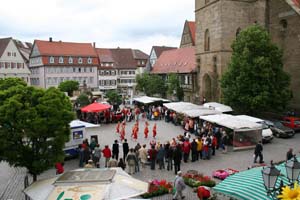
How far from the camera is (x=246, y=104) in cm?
2442

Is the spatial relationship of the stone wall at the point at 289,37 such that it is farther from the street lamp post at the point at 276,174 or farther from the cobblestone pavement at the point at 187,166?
the street lamp post at the point at 276,174

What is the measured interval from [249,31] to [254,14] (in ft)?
26.5

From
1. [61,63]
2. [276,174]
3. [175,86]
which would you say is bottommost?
[276,174]

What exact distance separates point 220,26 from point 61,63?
31912 mm

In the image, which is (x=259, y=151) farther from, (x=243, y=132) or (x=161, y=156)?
(x=161, y=156)

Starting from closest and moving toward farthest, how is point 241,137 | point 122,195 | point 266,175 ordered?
point 266,175 < point 122,195 < point 241,137

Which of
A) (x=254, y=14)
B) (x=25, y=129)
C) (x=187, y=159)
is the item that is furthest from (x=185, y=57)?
(x=25, y=129)

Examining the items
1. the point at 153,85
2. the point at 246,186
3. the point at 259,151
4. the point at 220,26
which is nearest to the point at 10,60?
the point at 153,85

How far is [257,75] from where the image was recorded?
23812 millimetres

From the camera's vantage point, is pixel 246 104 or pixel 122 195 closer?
pixel 122 195

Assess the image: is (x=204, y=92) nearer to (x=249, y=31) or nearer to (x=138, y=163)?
(x=249, y=31)

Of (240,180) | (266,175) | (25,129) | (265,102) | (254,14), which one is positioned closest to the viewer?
(266,175)

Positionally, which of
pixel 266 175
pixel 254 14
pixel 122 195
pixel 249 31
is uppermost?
pixel 254 14

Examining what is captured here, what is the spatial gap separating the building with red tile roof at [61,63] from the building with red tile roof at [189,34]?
17128mm
